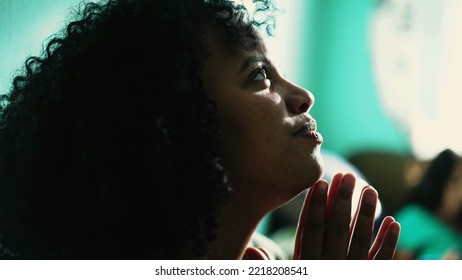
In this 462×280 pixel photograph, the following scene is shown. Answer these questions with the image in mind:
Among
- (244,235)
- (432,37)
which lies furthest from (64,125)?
(432,37)

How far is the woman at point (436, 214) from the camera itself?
1.44 m

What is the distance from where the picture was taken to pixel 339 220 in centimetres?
77

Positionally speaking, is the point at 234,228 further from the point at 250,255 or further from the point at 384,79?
the point at 384,79

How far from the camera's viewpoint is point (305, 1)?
A: 81.2 inches

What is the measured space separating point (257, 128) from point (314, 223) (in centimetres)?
17

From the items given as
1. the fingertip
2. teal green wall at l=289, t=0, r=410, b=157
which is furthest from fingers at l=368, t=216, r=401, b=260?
teal green wall at l=289, t=0, r=410, b=157

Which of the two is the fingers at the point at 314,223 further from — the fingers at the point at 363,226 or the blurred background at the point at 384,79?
the blurred background at the point at 384,79

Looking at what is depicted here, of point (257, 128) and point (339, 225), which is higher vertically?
point (257, 128)

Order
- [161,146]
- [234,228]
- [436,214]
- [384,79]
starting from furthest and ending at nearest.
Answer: [384,79] < [436,214] < [234,228] < [161,146]

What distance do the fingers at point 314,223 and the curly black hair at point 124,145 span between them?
0.13m

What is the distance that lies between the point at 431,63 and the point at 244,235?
1.62 m

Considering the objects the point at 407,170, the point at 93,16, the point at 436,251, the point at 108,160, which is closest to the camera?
the point at 108,160

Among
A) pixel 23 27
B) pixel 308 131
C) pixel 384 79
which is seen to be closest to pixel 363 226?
pixel 308 131
